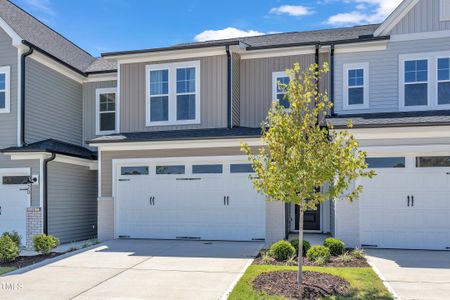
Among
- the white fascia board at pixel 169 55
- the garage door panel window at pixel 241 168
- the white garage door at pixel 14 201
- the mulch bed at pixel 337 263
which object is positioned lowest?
the mulch bed at pixel 337 263

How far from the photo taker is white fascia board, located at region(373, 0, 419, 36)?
1362cm

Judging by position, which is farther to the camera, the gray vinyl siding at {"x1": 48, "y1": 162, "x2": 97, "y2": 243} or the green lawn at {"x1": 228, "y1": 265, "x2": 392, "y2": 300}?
the gray vinyl siding at {"x1": 48, "y1": 162, "x2": 97, "y2": 243}

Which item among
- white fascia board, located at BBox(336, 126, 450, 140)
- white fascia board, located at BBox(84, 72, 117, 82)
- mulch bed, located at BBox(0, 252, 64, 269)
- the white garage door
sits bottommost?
mulch bed, located at BBox(0, 252, 64, 269)

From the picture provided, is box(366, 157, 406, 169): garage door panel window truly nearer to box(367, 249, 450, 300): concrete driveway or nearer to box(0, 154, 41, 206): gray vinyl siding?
box(367, 249, 450, 300): concrete driveway

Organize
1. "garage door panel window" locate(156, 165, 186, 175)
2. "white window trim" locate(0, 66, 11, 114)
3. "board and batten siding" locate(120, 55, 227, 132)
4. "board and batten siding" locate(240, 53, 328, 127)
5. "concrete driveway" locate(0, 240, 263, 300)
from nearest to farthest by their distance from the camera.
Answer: "concrete driveway" locate(0, 240, 263, 300)
"garage door panel window" locate(156, 165, 186, 175)
"white window trim" locate(0, 66, 11, 114)
"board and batten siding" locate(120, 55, 227, 132)
"board and batten siding" locate(240, 53, 328, 127)

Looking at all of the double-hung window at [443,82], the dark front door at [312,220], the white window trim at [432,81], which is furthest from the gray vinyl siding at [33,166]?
the double-hung window at [443,82]

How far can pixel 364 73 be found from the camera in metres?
14.2

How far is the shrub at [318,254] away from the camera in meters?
9.84

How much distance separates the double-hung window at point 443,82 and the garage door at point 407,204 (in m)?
2.80

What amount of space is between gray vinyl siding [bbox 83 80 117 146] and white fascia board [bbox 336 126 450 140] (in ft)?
33.8

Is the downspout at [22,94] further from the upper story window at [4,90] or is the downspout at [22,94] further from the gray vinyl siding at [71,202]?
the gray vinyl siding at [71,202]

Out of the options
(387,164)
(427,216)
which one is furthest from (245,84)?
(427,216)

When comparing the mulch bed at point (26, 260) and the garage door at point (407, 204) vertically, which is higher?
the garage door at point (407, 204)

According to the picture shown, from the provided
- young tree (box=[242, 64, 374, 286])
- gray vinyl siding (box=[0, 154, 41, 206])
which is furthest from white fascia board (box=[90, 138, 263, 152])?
young tree (box=[242, 64, 374, 286])
